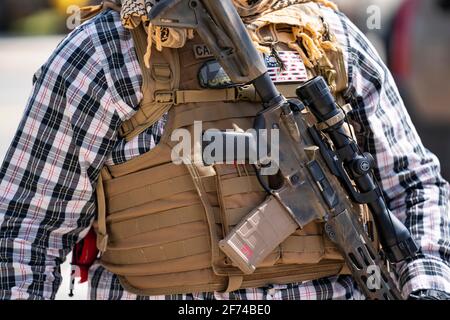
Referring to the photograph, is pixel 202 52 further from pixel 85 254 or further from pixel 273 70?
pixel 85 254

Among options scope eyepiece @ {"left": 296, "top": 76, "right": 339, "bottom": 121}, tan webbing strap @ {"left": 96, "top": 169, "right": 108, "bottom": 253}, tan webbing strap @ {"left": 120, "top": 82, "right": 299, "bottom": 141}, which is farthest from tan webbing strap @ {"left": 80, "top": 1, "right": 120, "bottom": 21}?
scope eyepiece @ {"left": 296, "top": 76, "right": 339, "bottom": 121}

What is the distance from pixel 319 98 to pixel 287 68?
0.49 ft

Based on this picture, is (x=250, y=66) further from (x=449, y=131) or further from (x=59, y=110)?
(x=449, y=131)

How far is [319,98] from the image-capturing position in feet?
8.25

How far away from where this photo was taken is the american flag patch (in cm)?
259

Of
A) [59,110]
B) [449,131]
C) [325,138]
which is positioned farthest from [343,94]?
[449,131]

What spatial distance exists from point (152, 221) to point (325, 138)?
0.49 meters

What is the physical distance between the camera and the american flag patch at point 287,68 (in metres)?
2.59

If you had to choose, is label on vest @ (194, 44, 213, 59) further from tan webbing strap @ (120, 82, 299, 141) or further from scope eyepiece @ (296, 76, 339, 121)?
scope eyepiece @ (296, 76, 339, 121)

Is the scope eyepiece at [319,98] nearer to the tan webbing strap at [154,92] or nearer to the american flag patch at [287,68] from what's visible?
the american flag patch at [287,68]

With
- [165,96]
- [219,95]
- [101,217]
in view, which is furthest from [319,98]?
[101,217]

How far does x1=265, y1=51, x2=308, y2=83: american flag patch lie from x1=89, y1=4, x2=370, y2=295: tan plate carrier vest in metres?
0.03

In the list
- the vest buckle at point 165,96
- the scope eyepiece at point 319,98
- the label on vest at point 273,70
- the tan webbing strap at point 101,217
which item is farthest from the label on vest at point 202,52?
the tan webbing strap at point 101,217
